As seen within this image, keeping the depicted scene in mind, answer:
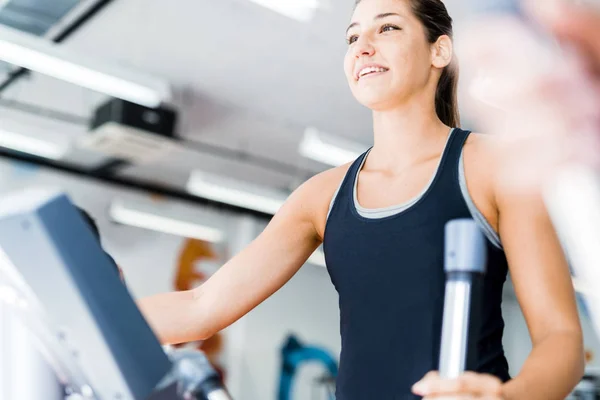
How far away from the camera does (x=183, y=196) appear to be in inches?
339

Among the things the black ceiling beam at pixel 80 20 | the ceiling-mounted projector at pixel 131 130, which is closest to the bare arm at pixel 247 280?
the black ceiling beam at pixel 80 20

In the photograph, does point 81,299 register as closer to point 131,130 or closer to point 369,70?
point 369,70

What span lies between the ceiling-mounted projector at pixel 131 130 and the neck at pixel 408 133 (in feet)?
15.3

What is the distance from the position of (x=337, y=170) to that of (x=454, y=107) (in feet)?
0.74

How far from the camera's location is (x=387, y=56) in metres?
1.28

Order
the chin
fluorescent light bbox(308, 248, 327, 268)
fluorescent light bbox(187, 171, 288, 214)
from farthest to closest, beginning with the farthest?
fluorescent light bbox(308, 248, 327, 268) < fluorescent light bbox(187, 171, 288, 214) < the chin

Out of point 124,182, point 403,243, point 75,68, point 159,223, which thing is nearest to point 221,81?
point 75,68

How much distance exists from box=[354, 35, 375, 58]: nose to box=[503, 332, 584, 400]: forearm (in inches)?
21.2

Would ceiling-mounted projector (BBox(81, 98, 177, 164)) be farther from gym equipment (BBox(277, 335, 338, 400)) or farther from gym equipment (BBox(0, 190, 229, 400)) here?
gym equipment (BBox(0, 190, 229, 400))

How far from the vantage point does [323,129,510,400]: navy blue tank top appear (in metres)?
1.10

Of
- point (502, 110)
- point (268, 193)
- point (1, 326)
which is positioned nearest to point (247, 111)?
point (268, 193)

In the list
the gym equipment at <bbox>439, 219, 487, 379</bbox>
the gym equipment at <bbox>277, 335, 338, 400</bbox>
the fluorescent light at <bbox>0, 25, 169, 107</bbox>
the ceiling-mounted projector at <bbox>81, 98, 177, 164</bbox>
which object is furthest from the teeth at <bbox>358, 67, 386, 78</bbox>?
the gym equipment at <bbox>277, 335, 338, 400</bbox>

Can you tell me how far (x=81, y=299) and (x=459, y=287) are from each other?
31 centimetres

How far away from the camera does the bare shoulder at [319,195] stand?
1.33m
